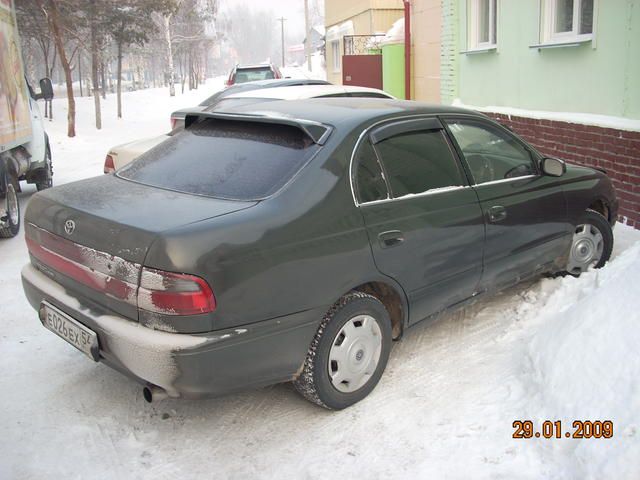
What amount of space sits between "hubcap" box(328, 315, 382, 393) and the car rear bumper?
23cm

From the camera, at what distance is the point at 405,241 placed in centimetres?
337

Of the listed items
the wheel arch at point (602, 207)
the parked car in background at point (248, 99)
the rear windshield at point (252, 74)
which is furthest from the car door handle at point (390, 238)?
the rear windshield at point (252, 74)

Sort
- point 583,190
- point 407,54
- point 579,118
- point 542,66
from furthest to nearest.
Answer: point 407,54, point 542,66, point 579,118, point 583,190

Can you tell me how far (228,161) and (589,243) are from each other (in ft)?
9.74

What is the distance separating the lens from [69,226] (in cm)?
312

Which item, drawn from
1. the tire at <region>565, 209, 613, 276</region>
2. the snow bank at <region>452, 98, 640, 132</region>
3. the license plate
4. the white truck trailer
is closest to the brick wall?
the snow bank at <region>452, 98, 640, 132</region>

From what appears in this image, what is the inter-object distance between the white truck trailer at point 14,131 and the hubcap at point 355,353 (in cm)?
512

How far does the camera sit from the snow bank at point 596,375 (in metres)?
2.55

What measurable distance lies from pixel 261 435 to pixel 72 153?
48.3 feet

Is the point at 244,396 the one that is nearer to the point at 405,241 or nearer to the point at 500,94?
the point at 405,241

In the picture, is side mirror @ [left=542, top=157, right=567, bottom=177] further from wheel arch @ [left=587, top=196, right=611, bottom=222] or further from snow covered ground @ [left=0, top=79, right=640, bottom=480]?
snow covered ground @ [left=0, top=79, right=640, bottom=480]

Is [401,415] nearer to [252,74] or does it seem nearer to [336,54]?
[252,74]

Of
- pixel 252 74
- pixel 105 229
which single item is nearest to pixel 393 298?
pixel 105 229

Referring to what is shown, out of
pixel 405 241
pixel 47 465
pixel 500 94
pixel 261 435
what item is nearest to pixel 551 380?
pixel 405 241
